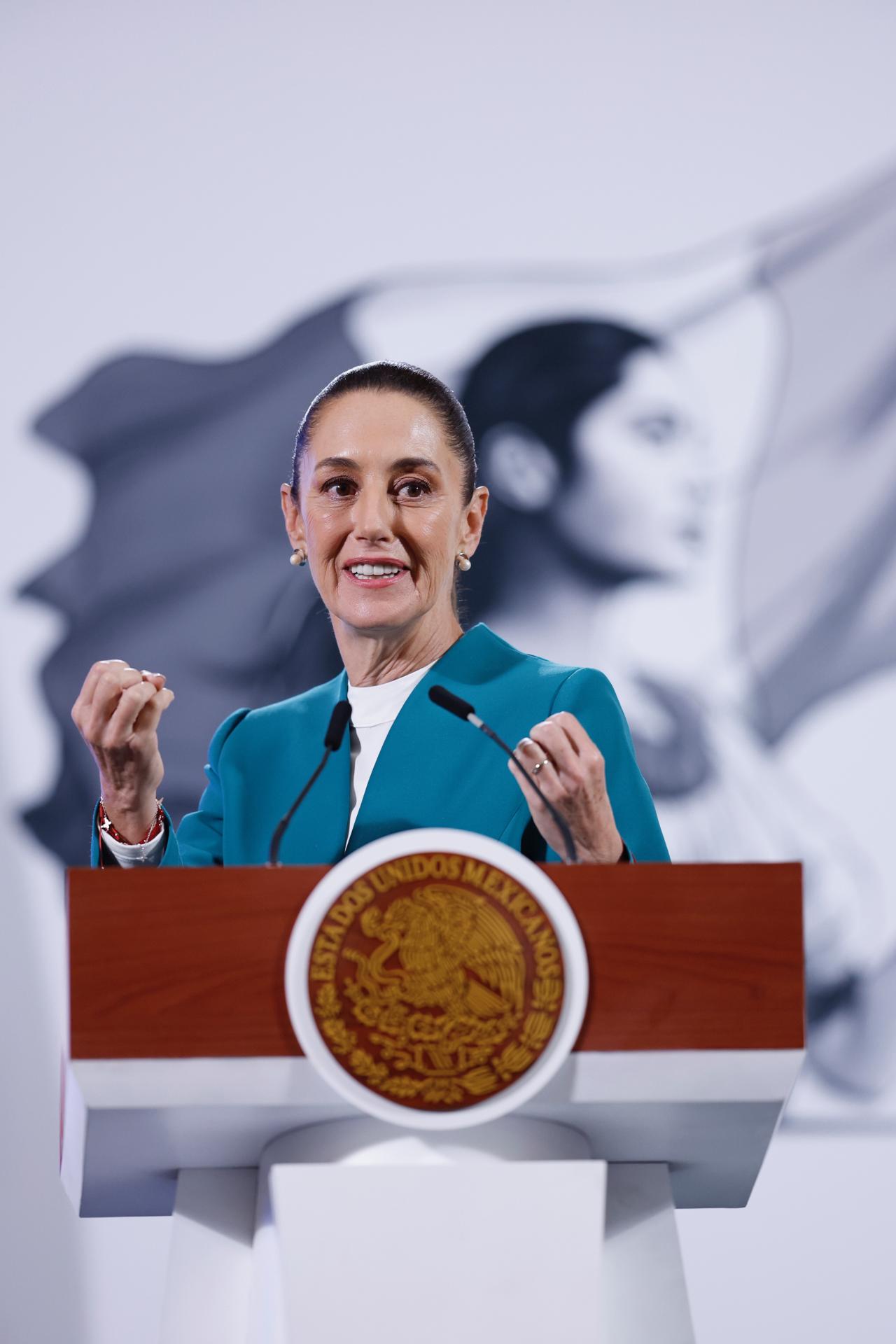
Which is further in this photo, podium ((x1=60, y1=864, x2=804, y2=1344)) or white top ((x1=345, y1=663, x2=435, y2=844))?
white top ((x1=345, y1=663, x2=435, y2=844))

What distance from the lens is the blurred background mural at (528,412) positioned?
2971 mm

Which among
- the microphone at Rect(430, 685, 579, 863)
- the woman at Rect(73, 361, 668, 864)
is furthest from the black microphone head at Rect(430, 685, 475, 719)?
the woman at Rect(73, 361, 668, 864)

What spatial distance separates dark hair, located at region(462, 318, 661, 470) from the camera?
318cm

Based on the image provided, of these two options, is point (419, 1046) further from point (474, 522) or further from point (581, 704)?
point (474, 522)

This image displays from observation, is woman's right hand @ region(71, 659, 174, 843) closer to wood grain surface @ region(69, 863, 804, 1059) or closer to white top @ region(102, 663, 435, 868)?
white top @ region(102, 663, 435, 868)

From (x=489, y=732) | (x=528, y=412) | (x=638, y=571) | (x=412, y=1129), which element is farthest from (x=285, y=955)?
(x=528, y=412)

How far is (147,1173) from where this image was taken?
4.84 feet

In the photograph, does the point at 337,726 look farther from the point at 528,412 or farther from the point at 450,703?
the point at 528,412

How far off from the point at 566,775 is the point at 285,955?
44cm

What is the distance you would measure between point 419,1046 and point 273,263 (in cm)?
241

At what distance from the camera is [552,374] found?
3191mm

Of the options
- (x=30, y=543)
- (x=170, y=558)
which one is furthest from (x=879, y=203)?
(x=30, y=543)

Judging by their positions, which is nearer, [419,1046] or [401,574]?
[419,1046]

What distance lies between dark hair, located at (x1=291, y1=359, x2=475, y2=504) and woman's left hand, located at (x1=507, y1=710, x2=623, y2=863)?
2.46ft
